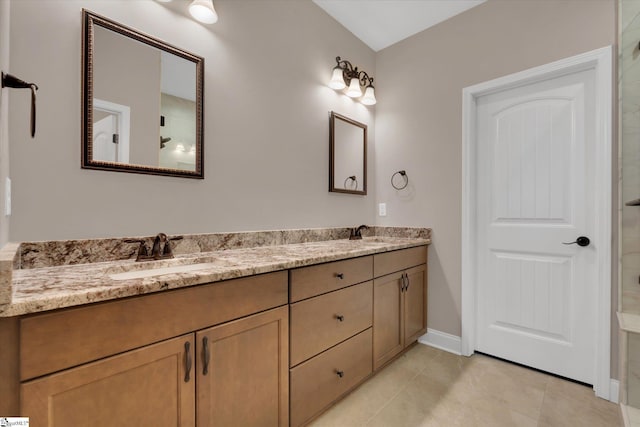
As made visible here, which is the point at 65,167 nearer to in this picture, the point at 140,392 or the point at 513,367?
the point at 140,392

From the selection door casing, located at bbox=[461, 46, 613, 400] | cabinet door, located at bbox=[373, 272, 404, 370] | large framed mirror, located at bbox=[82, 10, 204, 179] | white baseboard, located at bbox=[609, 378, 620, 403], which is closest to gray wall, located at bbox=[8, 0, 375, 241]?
large framed mirror, located at bbox=[82, 10, 204, 179]

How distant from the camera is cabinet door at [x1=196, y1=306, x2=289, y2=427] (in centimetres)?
107

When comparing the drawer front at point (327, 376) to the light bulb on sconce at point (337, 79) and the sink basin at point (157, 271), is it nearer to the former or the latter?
the sink basin at point (157, 271)

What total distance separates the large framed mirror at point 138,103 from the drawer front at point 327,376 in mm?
1188

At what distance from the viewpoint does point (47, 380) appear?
2.49 feet

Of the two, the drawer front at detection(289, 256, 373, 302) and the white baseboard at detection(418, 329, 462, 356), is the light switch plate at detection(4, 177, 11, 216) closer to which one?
the drawer front at detection(289, 256, 373, 302)

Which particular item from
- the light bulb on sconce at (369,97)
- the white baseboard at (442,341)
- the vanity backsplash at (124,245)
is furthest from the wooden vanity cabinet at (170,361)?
the light bulb on sconce at (369,97)

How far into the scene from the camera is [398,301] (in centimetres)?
217

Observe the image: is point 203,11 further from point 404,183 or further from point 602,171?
point 602,171

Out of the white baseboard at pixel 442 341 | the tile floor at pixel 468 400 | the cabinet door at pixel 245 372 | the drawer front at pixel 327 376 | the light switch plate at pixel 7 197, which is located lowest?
the tile floor at pixel 468 400

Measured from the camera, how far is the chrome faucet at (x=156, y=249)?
1.37m

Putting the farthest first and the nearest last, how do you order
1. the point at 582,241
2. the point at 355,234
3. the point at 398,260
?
the point at 355,234, the point at 398,260, the point at 582,241

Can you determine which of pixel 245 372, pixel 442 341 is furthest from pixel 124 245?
pixel 442 341

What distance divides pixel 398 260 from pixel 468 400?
0.93m
